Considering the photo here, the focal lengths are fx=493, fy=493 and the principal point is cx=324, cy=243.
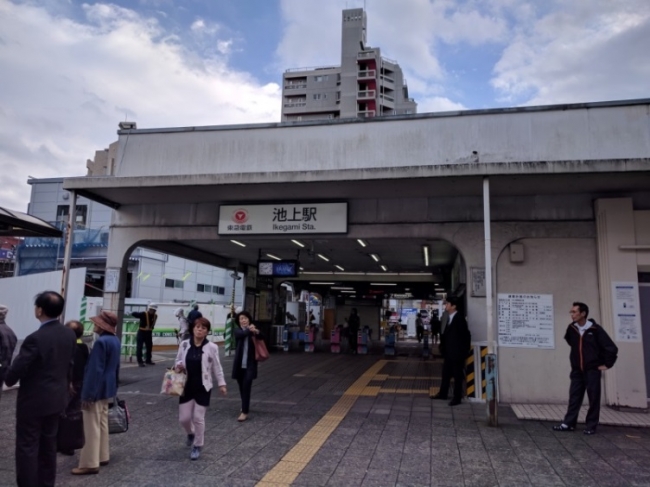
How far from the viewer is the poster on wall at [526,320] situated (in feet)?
27.1

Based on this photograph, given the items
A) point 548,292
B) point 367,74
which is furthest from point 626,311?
point 367,74

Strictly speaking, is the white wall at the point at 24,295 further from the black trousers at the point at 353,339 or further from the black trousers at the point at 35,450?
the black trousers at the point at 35,450

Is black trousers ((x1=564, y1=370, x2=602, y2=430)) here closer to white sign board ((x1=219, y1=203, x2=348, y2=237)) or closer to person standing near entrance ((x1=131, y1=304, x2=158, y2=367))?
white sign board ((x1=219, y1=203, x2=348, y2=237))

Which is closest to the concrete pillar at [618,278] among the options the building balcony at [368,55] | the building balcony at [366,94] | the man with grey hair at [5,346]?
the man with grey hair at [5,346]

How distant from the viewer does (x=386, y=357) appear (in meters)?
17.4

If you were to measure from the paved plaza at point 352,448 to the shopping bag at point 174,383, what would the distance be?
0.70m

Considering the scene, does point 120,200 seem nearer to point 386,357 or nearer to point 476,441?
point 476,441

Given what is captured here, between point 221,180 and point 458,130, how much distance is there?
4.42m

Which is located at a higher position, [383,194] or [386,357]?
[383,194]

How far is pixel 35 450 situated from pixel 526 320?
726 centimetres

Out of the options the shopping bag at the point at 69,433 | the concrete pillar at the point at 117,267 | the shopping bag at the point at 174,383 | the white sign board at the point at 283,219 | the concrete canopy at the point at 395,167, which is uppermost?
the concrete canopy at the point at 395,167

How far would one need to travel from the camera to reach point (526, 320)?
8367mm

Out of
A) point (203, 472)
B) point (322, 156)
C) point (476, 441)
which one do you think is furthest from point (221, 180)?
point (476, 441)

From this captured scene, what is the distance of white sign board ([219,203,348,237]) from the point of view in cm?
925
